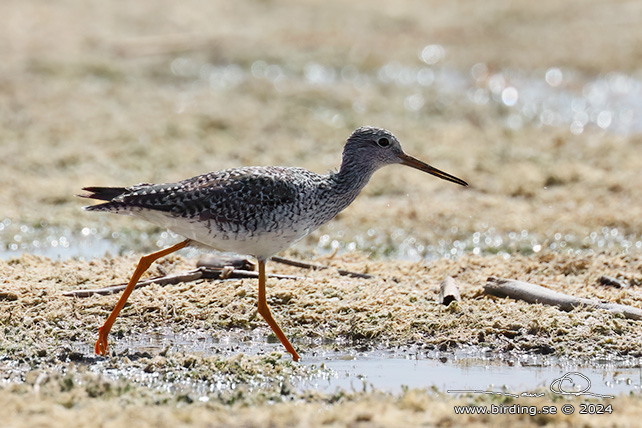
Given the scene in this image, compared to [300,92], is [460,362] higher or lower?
lower

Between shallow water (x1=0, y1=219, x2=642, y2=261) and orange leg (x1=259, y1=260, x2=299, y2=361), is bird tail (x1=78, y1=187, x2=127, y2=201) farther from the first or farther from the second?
shallow water (x1=0, y1=219, x2=642, y2=261)

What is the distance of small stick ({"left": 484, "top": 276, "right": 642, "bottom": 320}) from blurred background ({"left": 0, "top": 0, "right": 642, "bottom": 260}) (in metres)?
2.37

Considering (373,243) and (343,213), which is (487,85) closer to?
(343,213)

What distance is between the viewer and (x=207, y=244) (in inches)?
313

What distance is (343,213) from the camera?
40.4 feet

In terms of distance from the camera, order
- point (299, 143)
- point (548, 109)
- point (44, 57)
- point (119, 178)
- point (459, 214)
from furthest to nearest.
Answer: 1. point (44, 57)
2. point (548, 109)
3. point (299, 143)
4. point (119, 178)
5. point (459, 214)

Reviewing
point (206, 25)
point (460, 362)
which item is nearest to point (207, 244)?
point (460, 362)

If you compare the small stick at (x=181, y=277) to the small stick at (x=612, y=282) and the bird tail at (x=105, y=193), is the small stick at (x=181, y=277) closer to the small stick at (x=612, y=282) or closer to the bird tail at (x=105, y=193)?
the bird tail at (x=105, y=193)

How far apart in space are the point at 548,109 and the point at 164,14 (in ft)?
31.9

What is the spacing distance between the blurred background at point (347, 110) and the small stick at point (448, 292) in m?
2.17

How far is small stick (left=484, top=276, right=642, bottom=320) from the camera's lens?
8.31 metres

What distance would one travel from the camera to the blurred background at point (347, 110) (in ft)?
39.1

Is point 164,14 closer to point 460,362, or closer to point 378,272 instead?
point 378,272

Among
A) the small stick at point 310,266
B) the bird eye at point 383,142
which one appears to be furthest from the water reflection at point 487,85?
the bird eye at point 383,142
